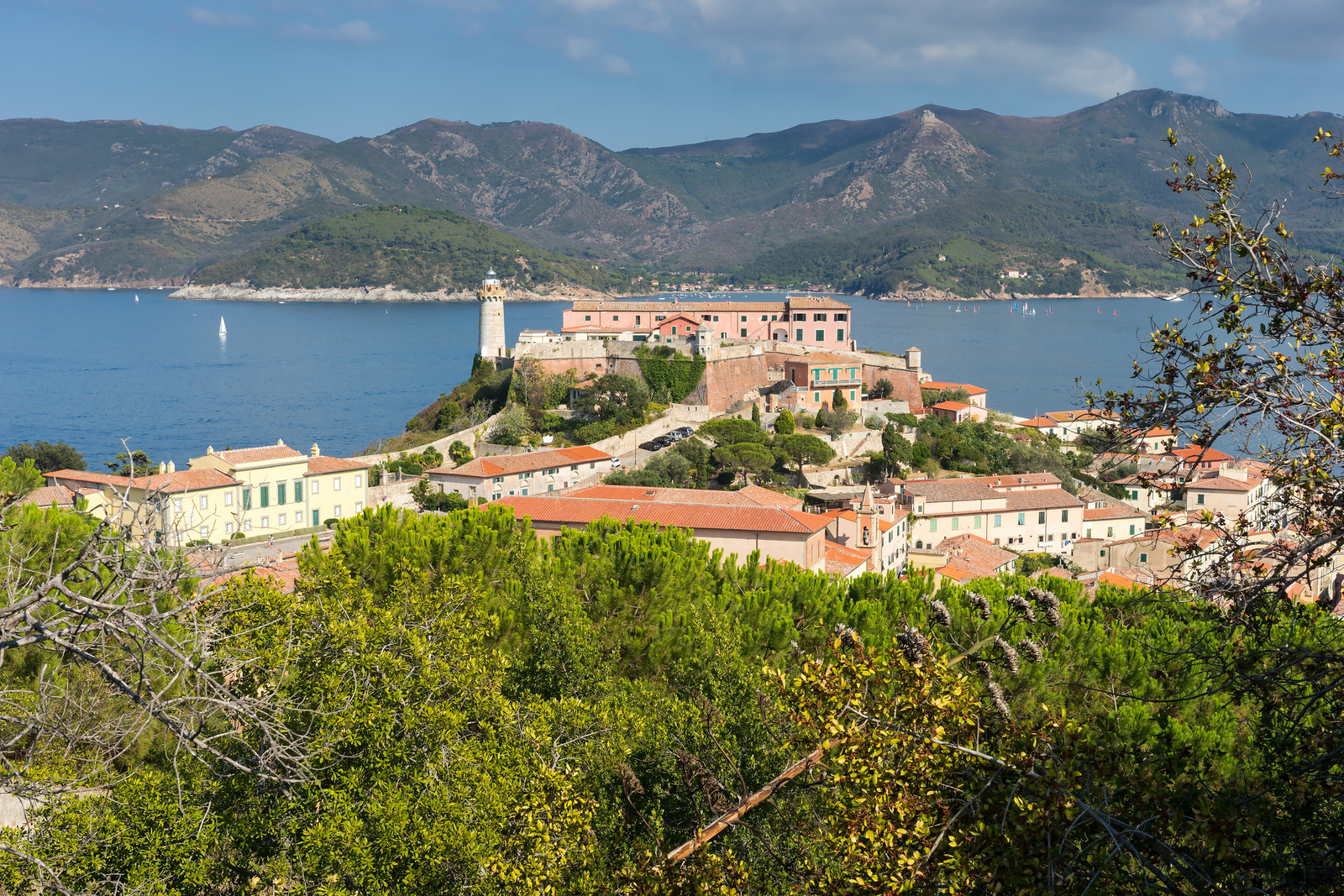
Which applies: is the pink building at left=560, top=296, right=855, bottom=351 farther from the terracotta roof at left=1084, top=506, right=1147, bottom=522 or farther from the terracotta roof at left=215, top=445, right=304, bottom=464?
the terracotta roof at left=215, top=445, right=304, bottom=464

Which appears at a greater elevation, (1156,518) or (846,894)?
(1156,518)

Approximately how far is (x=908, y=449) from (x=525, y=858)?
4380 cm

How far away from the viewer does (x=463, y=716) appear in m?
7.94

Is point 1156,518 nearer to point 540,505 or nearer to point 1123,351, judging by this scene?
point 540,505

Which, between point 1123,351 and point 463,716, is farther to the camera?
point 1123,351

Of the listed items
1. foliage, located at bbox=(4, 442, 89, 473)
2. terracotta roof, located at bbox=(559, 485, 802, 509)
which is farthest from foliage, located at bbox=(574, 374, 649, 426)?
foliage, located at bbox=(4, 442, 89, 473)

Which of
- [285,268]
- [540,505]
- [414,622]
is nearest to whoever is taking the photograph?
[414,622]

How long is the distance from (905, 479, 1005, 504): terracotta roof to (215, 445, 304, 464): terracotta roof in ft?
78.5

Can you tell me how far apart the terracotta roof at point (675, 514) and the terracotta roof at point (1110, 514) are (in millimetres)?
18853

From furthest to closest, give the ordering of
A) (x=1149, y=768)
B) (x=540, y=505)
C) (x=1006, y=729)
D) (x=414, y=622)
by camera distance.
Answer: (x=540, y=505) → (x=414, y=622) → (x=1149, y=768) → (x=1006, y=729)

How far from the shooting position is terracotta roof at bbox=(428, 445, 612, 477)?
39.2 meters

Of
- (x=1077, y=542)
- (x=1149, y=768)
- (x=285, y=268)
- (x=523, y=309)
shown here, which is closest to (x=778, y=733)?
(x=1149, y=768)

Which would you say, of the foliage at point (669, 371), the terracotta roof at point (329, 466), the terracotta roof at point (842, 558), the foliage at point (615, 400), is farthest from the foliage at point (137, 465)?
the foliage at point (669, 371)

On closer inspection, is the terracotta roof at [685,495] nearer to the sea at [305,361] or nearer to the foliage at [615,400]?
the foliage at [615,400]
